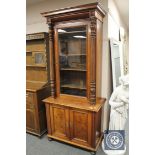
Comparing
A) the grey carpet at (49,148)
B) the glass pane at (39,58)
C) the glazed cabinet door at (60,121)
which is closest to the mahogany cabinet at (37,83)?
the glass pane at (39,58)

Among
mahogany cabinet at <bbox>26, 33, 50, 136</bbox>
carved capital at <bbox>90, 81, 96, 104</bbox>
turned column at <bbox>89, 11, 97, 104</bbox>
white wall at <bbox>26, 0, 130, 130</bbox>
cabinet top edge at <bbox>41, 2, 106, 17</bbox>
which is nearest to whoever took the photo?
cabinet top edge at <bbox>41, 2, 106, 17</bbox>

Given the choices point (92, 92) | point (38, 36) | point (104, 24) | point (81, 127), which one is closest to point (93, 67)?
point (92, 92)

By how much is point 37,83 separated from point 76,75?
100cm

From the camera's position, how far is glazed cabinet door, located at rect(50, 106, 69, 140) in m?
2.43

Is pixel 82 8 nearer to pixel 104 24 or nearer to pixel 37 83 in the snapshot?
pixel 104 24

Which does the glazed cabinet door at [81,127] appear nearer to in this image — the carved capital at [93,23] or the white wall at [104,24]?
the white wall at [104,24]

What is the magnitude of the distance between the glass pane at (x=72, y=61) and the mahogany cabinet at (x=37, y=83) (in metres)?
0.43

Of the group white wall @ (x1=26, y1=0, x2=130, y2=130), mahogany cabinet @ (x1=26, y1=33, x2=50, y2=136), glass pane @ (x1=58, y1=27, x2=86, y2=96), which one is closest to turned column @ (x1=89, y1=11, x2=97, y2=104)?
glass pane @ (x1=58, y1=27, x2=86, y2=96)

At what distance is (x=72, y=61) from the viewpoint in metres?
2.58

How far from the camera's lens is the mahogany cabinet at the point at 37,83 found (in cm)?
271

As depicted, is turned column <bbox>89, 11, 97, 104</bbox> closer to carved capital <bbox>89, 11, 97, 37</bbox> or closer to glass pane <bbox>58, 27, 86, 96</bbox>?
carved capital <bbox>89, 11, 97, 37</bbox>

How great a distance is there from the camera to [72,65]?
2.59 meters

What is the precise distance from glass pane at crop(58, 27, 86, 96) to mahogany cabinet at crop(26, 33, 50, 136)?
434 millimetres
